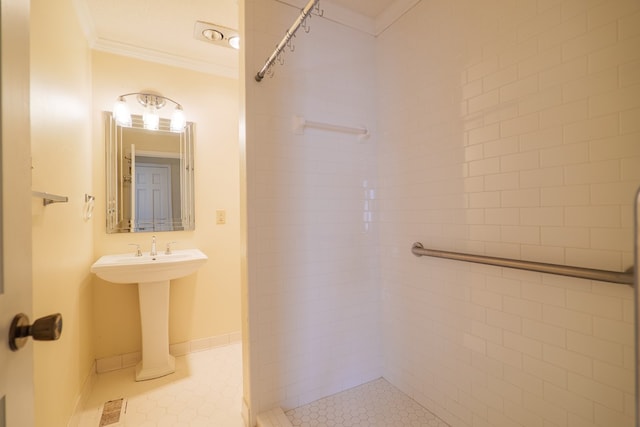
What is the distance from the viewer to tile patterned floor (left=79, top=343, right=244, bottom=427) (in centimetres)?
154

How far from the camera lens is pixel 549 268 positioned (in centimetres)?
99

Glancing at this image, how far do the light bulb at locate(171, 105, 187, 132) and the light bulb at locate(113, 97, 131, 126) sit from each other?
0.96 ft

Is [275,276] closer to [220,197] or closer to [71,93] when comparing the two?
[220,197]

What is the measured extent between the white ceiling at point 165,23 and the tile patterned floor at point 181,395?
233 cm

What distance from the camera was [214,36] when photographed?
1.95 metres

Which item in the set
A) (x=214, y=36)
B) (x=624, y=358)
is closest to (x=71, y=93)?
(x=214, y=36)

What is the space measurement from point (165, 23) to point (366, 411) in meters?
2.67

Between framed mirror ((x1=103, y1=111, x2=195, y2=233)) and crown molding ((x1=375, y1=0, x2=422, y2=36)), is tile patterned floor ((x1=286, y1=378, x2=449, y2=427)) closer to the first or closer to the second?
framed mirror ((x1=103, y1=111, x2=195, y2=233))

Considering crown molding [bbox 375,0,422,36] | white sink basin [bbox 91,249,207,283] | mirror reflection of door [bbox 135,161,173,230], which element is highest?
crown molding [bbox 375,0,422,36]

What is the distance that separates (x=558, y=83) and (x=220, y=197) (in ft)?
7.31

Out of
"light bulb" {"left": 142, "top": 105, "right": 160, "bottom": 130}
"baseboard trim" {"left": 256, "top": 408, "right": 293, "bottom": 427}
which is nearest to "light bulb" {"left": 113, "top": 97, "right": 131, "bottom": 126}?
"light bulb" {"left": 142, "top": 105, "right": 160, "bottom": 130}

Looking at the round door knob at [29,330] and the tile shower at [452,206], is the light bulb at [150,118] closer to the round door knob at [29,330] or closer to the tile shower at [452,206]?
the tile shower at [452,206]

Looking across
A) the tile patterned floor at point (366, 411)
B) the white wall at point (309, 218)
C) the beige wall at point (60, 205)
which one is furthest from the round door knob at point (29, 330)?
the tile patterned floor at point (366, 411)

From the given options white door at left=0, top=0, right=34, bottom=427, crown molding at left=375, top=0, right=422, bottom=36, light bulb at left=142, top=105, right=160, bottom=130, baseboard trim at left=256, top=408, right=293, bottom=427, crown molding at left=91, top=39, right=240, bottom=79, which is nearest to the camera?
white door at left=0, top=0, right=34, bottom=427
